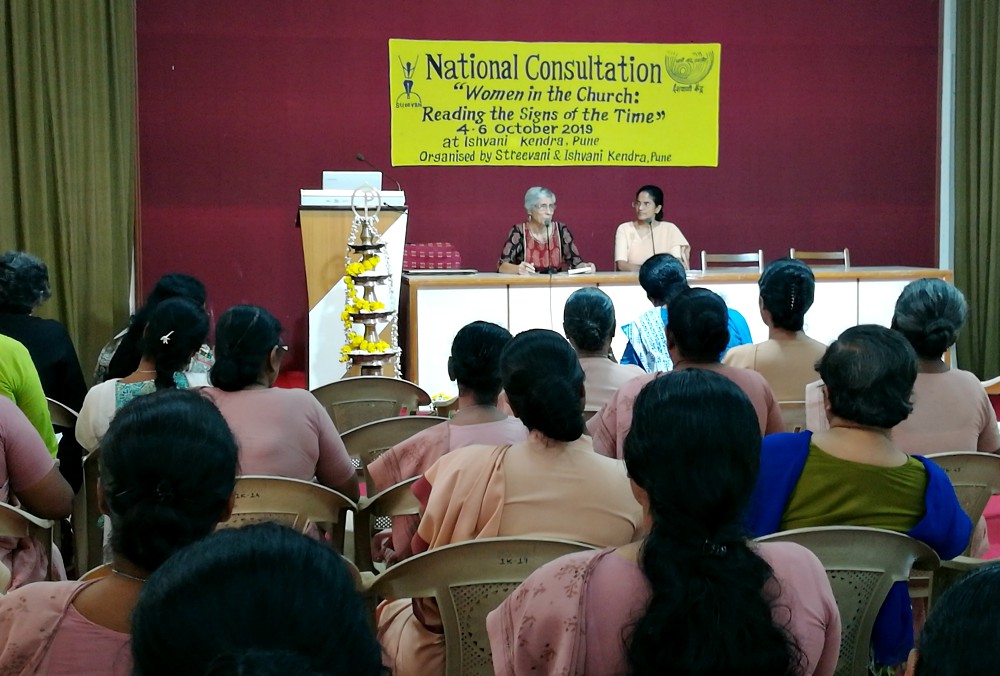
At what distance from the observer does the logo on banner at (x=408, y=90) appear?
8117 millimetres

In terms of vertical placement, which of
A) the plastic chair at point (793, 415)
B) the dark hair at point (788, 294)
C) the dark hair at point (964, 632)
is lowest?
the plastic chair at point (793, 415)

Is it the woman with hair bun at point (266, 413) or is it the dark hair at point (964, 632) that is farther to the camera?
the woman with hair bun at point (266, 413)

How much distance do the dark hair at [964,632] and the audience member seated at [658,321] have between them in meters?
3.48

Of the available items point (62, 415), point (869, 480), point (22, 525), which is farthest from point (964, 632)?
point (62, 415)

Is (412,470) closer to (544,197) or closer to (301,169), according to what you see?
(544,197)

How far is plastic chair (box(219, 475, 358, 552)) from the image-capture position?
7.70ft

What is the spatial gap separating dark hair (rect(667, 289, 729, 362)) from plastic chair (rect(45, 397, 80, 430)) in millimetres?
2011

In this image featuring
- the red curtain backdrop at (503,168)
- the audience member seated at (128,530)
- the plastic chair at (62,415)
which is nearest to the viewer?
the audience member seated at (128,530)

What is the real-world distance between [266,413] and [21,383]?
0.72 meters

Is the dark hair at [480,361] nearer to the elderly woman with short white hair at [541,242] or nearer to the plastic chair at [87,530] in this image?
the plastic chair at [87,530]

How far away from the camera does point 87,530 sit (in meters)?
3.42

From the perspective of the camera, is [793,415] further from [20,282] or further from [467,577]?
[20,282]

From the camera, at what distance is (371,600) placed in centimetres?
193

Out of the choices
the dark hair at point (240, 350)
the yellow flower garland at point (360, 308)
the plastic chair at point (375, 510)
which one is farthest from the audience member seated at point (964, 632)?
the yellow flower garland at point (360, 308)
